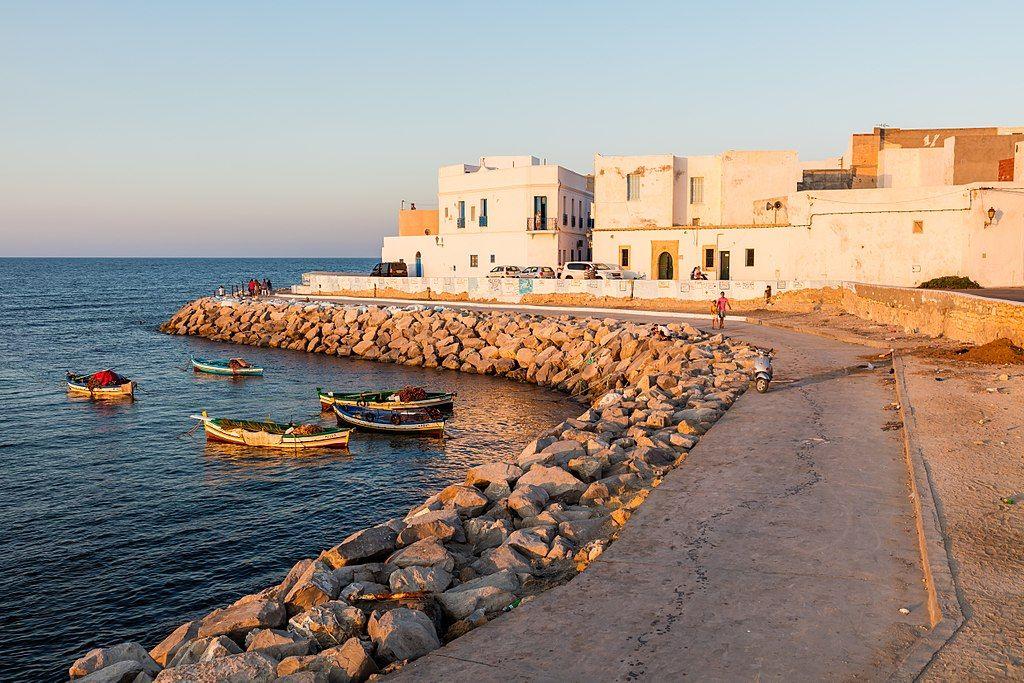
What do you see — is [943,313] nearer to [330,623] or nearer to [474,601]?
[474,601]

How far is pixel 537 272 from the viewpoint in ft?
157

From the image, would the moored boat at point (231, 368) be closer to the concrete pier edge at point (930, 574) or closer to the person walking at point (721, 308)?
the person walking at point (721, 308)

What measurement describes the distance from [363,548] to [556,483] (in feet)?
11.0

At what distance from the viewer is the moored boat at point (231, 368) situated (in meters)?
34.4

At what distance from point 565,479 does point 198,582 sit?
22.4 ft

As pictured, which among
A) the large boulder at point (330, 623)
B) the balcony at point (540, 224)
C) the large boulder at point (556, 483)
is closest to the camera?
the large boulder at point (330, 623)

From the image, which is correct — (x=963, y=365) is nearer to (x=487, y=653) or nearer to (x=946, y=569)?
(x=946, y=569)

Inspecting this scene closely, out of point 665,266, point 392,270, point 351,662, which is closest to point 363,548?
point 351,662

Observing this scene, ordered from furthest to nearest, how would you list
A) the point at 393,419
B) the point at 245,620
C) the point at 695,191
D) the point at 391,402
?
the point at 695,191, the point at 391,402, the point at 393,419, the point at 245,620

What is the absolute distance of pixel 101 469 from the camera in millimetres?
20312

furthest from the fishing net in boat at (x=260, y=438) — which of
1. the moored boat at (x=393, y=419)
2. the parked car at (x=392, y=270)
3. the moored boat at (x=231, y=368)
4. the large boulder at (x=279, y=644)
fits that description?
the parked car at (x=392, y=270)

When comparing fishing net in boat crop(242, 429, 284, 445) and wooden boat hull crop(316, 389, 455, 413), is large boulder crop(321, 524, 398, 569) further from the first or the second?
wooden boat hull crop(316, 389, 455, 413)

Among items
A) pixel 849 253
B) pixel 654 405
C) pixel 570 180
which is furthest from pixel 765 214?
pixel 654 405

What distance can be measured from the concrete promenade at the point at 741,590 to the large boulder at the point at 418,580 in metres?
1.26
